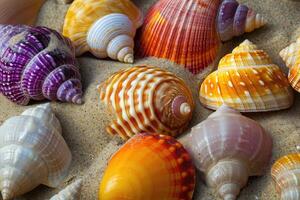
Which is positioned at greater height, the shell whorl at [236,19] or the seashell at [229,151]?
the shell whorl at [236,19]

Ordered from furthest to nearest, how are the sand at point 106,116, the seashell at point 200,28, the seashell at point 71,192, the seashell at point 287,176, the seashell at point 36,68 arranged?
the seashell at point 200,28, the seashell at point 36,68, the sand at point 106,116, the seashell at point 71,192, the seashell at point 287,176

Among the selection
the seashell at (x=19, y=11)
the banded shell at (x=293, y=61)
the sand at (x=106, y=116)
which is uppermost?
the seashell at (x=19, y=11)

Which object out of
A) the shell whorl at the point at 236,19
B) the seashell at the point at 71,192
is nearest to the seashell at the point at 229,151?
the seashell at the point at 71,192

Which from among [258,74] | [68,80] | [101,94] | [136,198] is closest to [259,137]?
[258,74]

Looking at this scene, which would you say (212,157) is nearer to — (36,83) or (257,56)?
(257,56)

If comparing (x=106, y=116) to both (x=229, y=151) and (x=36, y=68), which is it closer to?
(x=36, y=68)

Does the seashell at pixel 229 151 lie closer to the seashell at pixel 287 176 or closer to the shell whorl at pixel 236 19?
the seashell at pixel 287 176
